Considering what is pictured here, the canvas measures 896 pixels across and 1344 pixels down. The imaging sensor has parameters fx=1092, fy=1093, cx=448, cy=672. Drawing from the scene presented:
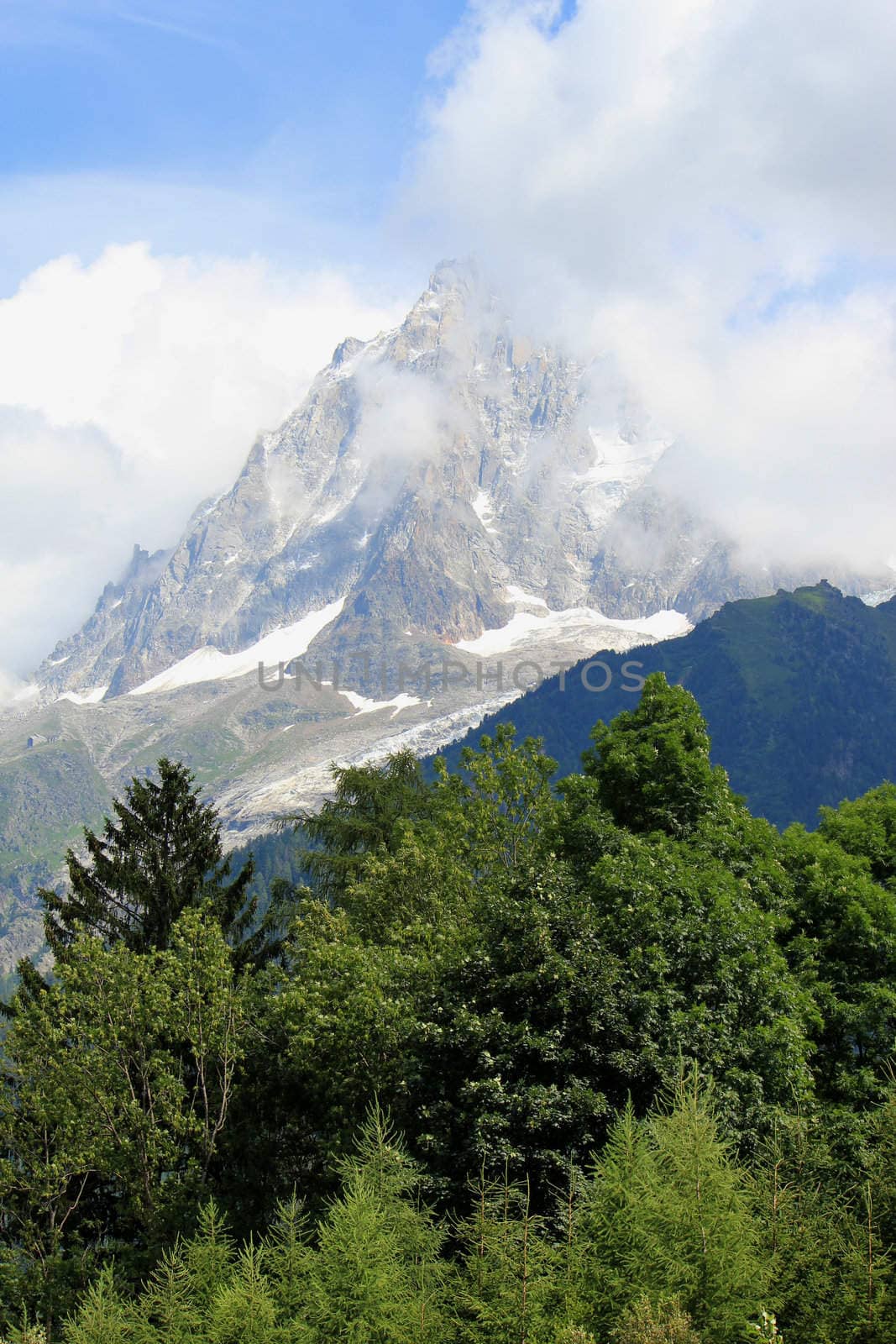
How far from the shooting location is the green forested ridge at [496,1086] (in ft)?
60.7

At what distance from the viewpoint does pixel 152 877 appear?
4300 centimetres

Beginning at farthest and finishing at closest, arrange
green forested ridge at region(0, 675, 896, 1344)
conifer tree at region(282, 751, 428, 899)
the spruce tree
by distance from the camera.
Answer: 1. conifer tree at region(282, 751, 428, 899)
2. the spruce tree
3. green forested ridge at region(0, 675, 896, 1344)

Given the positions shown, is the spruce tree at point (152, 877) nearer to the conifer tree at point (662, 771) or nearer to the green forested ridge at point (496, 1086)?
the green forested ridge at point (496, 1086)

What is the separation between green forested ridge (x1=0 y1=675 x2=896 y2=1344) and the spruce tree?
0.16 meters

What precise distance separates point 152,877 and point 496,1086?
72.1 ft

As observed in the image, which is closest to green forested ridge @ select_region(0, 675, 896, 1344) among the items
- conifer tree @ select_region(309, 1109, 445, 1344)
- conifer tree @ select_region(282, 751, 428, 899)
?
conifer tree @ select_region(309, 1109, 445, 1344)

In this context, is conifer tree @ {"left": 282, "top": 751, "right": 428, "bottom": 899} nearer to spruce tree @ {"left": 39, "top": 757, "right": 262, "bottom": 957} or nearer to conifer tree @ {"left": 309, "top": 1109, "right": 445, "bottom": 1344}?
spruce tree @ {"left": 39, "top": 757, "right": 262, "bottom": 957}

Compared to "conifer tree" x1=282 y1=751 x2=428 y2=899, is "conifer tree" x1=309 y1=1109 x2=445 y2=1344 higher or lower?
"conifer tree" x1=282 y1=751 x2=428 y2=899

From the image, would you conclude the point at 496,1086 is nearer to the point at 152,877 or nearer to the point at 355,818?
the point at 152,877

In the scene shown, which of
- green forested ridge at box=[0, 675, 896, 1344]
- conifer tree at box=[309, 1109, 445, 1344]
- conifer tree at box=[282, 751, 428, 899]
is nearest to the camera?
conifer tree at box=[309, 1109, 445, 1344]

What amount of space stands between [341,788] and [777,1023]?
107ft

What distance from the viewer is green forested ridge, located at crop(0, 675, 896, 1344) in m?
18.5

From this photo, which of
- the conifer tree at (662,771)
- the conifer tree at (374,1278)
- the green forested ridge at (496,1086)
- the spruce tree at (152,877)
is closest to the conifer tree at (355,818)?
the spruce tree at (152,877)

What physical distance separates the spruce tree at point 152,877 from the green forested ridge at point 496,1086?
159 millimetres
